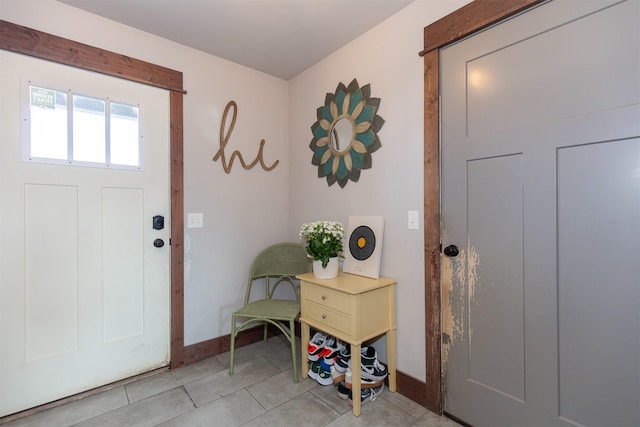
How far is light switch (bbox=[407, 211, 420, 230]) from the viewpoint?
1.82m

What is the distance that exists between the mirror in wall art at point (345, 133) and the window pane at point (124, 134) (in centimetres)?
130

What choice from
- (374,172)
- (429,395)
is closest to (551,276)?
(429,395)

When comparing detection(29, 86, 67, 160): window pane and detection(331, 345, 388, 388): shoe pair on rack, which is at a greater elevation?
detection(29, 86, 67, 160): window pane

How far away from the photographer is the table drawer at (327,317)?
1.77 meters

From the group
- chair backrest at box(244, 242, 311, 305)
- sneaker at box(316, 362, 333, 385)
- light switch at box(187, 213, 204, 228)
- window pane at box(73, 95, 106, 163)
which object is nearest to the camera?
window pane at box(73, 95, 106, 163)

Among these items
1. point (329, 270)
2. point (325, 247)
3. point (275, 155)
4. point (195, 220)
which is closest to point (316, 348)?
point (329, 270)

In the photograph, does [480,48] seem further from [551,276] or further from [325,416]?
[325,416]

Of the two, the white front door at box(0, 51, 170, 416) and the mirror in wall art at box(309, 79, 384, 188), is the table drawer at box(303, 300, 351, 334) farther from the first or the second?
the white front door at box(0, 51, 170, 416)

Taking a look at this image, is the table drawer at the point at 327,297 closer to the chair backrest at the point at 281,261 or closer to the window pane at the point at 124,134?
the chair backrest at the point at 281,261

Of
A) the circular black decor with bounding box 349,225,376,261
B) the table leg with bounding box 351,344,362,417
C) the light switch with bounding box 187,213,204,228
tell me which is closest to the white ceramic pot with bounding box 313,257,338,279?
the circular black decor with bounding box 349,225,376,261

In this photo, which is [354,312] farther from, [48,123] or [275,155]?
[48,123]

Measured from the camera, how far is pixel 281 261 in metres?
2.59

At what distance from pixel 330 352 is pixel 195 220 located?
1.38 metres

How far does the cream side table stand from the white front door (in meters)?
1.07
